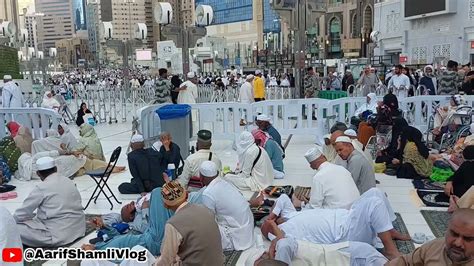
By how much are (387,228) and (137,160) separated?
3.67 meters

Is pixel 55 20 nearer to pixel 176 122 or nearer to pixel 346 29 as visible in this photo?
pixel 346 29

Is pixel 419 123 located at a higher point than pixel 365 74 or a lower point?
lower

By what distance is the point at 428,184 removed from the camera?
23.1ft

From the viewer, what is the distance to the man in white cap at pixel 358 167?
529 cm

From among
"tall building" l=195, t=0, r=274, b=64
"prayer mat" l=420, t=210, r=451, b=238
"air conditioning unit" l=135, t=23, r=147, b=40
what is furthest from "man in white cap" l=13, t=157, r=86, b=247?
"tall building" l=195, t=0, r=274, b=64

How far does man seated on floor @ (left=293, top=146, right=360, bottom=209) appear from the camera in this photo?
4781 mm

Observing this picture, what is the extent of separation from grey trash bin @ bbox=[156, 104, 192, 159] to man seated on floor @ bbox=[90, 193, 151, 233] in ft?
9.65

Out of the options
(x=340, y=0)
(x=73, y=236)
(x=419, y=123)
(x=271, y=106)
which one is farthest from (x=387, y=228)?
(x=340, y=0)

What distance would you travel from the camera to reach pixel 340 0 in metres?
64.6

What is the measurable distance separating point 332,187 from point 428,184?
111 inches

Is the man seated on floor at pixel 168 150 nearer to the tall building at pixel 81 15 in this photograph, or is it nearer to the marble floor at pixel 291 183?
the marble floor at pixel 291 183

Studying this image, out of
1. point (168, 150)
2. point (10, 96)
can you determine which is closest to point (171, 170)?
point (168, 150)

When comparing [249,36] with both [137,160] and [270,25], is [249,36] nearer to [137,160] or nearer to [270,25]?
[270,25]

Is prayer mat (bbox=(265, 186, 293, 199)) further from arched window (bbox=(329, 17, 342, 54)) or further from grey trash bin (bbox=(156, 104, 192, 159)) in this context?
arched window (bbox=(329, 17, 342, 54))
